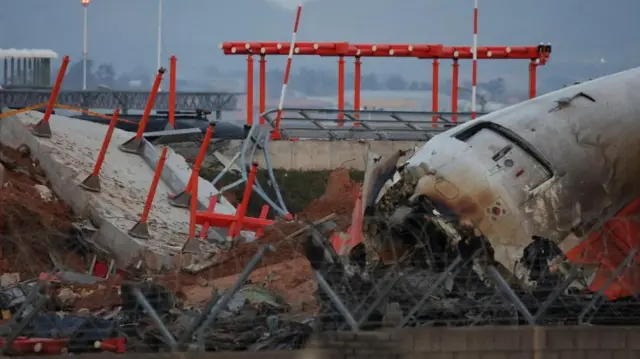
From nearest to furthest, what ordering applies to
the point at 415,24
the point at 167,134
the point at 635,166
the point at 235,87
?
1. the point at 635,166
2. the point at 167,134
3. the point at 235,87
4. the point at 415,24

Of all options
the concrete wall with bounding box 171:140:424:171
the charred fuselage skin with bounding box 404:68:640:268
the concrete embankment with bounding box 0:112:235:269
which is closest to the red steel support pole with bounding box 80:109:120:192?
the concrete embankment with bounding box 0:112:235:269

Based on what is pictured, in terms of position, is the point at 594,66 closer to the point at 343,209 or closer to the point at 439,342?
the point at 343,209

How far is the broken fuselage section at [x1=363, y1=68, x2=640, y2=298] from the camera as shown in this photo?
14594 mm

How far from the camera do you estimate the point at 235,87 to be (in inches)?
2461

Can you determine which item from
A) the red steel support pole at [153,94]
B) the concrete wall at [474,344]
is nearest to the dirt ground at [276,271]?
the concrete wall at [474,344]

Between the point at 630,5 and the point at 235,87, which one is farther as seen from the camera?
the point at 235,87

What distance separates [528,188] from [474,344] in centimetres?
401

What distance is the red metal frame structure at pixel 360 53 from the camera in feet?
96.6

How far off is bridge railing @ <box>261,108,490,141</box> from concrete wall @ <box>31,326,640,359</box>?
14662 millimetres

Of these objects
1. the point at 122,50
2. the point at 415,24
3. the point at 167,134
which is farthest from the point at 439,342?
the point at 122,50

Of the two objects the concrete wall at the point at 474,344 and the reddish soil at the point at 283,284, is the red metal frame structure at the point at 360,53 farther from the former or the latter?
the concrete wall at the point at 474,344

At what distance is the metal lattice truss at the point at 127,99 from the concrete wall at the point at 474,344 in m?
34.3

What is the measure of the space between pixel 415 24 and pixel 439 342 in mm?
62534

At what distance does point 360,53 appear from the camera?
98.9 ft
